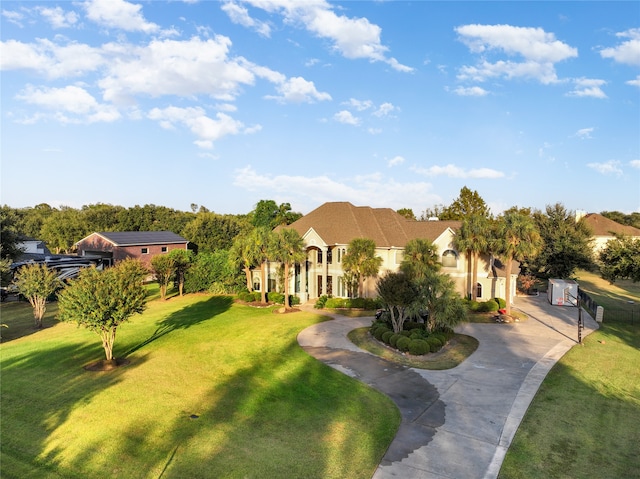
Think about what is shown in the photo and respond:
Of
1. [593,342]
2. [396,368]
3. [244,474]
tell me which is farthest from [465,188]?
[244,474]

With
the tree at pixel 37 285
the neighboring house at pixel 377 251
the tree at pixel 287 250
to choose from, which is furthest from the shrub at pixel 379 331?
the tree at pixel 37 285

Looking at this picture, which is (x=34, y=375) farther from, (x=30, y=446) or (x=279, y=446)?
(x=279, y=446)

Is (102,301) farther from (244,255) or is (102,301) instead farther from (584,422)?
(584,422)

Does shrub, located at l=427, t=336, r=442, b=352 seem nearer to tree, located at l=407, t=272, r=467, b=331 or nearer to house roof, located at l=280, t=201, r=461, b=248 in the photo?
tree, located at l=407, t=272, r=467, b=331

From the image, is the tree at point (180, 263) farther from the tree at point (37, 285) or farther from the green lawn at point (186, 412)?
the green lawn at point (186, 412)

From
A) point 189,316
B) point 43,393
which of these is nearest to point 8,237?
point 189,316

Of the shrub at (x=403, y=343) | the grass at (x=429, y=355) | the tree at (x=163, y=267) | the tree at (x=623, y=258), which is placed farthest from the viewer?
the tree at (x=163, y=267)
